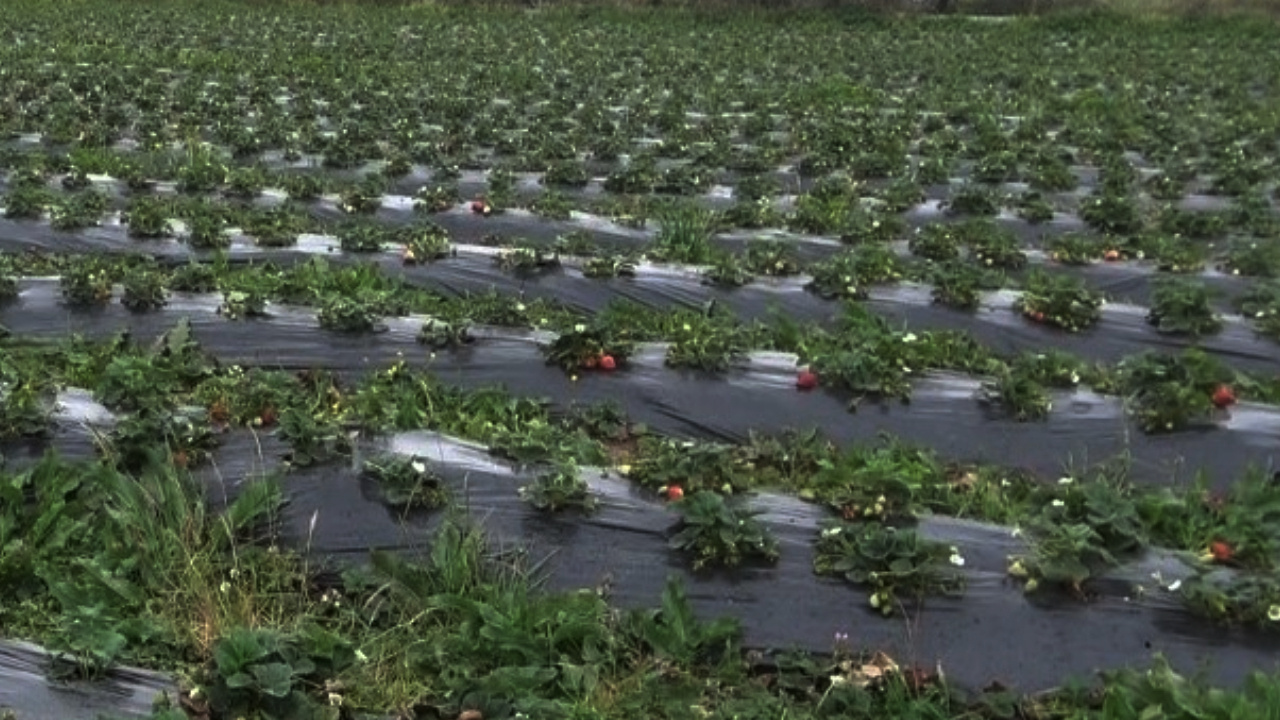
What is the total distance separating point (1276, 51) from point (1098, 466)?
13.8 m

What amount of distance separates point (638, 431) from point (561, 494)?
762 mm

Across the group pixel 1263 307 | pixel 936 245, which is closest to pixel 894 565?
pixel 1263 307

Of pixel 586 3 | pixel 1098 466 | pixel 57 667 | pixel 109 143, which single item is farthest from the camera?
pixel 586 3

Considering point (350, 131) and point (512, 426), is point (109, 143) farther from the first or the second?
point (512, 426)

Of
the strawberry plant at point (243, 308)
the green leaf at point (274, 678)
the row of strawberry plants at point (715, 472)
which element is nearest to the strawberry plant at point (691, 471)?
the row of strawberry plants at point (715, 472)

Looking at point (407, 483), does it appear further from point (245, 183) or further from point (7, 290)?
point (245, 183)

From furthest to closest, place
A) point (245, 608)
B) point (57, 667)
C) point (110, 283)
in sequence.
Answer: point (110, 283) < point (245, 608) < point (57, 667)

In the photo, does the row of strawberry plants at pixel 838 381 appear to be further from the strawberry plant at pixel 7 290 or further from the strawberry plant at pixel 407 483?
the strawberry plant at pixel 407 483

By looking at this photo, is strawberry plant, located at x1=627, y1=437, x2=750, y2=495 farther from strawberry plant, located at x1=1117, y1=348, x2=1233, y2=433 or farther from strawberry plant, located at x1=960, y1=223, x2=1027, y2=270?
strawberry plant, located at x1=960, y1=223, x2=1027, y2=270

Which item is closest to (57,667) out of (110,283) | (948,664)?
(948,664)

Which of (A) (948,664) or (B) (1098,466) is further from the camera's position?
(B) (1098,466)

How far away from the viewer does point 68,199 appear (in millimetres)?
6719

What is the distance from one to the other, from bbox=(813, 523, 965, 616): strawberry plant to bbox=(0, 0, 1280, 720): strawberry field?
1 cm

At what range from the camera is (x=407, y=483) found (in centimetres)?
356
